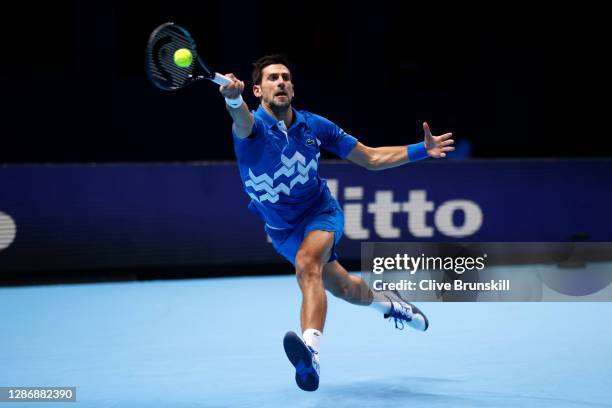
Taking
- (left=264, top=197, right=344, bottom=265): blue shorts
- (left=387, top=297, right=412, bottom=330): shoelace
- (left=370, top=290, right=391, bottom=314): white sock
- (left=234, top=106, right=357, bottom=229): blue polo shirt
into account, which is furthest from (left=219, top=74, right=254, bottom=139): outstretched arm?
(left=387, top=297, right=412, bottom=330): shoelace

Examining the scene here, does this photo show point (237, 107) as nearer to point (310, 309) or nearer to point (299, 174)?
point (299, 174)

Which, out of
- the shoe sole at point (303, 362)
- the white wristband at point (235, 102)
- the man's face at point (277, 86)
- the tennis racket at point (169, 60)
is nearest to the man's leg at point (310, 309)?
the shoe sole at point (303, 362)

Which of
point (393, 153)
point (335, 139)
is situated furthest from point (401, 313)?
point (335, 139)

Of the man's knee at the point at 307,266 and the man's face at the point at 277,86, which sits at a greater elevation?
the man's face at the point at 277,86

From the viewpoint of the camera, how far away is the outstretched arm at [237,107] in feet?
16.8

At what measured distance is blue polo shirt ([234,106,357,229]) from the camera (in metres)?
5.68

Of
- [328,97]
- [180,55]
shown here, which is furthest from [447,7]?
[180,55]

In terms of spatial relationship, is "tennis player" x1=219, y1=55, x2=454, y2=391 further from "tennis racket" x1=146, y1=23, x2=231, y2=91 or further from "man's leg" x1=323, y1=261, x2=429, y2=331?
"tennis racket" x1=146, y1=23, x2=231, y2=91

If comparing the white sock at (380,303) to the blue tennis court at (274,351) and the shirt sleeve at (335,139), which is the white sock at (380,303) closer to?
the blue tennis court at (274,351)

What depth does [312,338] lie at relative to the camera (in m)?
5.25

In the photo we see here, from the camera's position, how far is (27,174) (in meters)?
9.31

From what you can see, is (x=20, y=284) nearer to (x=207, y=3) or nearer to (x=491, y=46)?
(x=207, y=3)

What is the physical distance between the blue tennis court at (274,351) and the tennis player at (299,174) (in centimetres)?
53

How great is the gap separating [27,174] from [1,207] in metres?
0.38
